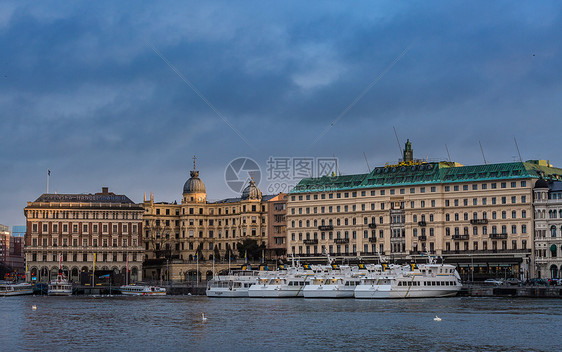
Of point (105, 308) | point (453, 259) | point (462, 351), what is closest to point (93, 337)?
point (462, 351)

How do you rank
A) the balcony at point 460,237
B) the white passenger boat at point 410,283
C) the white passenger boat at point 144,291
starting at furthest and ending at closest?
the balcony at point 460,237 < the white passenger boat at point 144,291 < the white passenger boat at point 410,283

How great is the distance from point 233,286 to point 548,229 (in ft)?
203

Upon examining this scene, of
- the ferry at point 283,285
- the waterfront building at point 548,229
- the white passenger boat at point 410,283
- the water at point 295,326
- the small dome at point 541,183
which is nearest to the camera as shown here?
the water at point 295,326

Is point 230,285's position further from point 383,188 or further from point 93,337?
point 93,337

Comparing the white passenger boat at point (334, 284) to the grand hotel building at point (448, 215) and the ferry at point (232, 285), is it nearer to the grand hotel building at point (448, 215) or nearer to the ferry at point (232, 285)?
the ferry at point (232, 285)

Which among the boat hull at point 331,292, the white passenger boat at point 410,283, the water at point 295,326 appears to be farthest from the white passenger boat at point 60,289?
the white passenger boat at point 410,283

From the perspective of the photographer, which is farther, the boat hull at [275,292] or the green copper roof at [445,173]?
the green copper roof at [445,173]

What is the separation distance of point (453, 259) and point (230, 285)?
46658mm

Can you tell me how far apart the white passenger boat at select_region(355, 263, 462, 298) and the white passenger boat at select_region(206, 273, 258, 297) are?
26.1 meters

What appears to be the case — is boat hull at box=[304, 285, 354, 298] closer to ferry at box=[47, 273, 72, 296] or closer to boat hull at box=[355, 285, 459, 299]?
boat hull at box=[355, 285, 459, 299]

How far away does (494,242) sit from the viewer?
178 metres

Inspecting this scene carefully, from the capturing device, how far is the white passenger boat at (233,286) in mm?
165750

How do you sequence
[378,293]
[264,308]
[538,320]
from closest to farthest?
[538,320] → [264,308] → [378,293]

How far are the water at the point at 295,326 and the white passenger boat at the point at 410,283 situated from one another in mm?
8680
